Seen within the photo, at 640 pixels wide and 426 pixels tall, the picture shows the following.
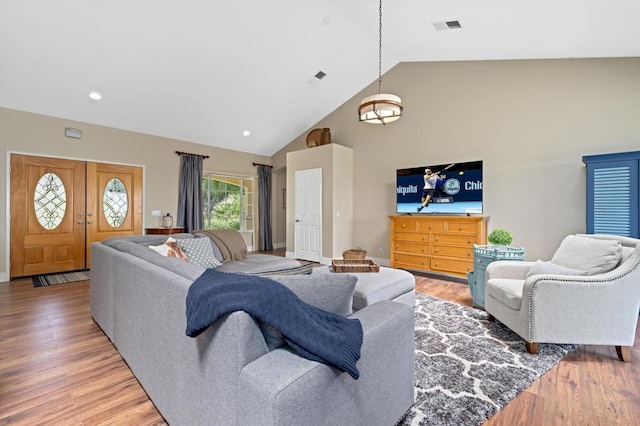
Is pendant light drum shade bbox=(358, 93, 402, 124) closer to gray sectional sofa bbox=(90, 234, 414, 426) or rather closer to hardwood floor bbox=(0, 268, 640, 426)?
gray sectional sofa bbox=(90, 234, 414, 426)

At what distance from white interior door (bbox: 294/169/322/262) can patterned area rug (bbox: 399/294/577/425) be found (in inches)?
136

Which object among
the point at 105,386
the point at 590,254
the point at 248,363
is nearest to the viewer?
the point at 248,363

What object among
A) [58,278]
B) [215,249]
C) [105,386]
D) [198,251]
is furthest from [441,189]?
[58,278]

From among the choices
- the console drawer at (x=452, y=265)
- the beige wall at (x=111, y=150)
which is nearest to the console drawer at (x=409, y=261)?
the console drawer at (x=452, y=265)

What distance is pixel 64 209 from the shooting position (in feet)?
16.3

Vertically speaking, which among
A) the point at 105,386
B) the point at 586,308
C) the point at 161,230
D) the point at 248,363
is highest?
the point at 161,230

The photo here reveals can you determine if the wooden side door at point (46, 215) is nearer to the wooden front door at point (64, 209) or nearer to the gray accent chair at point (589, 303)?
the wooden front door at point (64, 209)

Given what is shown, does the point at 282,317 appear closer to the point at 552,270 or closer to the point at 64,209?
the point at 552,270

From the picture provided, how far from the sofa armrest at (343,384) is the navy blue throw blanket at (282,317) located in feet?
0.18

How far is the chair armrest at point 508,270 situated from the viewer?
2.83 m

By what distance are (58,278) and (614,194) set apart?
7510 millimetres

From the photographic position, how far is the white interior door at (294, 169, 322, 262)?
243 inches

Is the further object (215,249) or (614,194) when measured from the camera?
(215,249)

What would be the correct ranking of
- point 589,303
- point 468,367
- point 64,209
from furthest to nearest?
point 64,209 < point 589,303 < point 468,367
